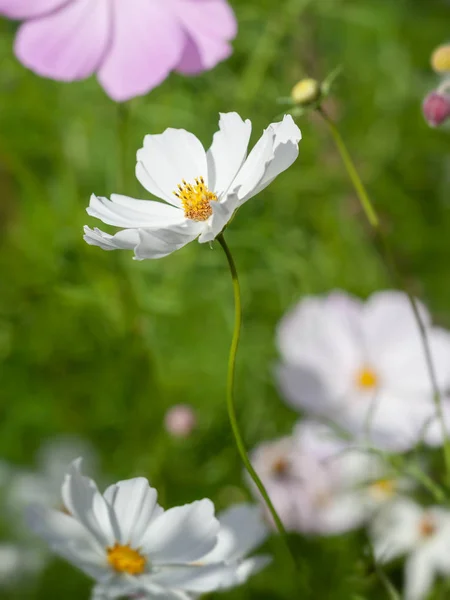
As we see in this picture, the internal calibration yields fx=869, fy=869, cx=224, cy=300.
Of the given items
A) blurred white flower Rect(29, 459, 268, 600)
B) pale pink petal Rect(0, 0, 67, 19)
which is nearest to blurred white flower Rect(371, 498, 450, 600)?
blurred white flower Rect(29, 459, 268, 600)

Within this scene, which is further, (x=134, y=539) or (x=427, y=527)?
(x=427, y=527)

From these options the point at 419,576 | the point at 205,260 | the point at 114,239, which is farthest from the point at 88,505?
the point at 205,260

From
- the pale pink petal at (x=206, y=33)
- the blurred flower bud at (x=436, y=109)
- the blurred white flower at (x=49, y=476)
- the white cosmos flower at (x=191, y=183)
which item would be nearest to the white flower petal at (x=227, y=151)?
the white cosmos flower at (x=191, y=183)

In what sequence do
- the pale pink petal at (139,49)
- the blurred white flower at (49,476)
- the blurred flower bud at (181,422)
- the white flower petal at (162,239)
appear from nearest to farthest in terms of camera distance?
1. the white flower petal at (162,239)
2. the pale pink petal at (139,49)
3. the blurred flower bud at (181,422)
4. the blurred white flower at (49,476)

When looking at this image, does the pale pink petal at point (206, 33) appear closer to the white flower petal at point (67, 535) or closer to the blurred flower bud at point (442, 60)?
the blurred flower bud at point (442, 60)

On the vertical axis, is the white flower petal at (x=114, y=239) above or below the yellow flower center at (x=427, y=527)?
above

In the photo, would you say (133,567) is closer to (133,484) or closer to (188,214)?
(133,484)

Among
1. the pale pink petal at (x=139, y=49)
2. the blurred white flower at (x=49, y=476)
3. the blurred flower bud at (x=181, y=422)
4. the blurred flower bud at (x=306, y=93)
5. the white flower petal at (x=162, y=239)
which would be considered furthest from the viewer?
the blurred white flower at (x=49, y=476)

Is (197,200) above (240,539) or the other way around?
above

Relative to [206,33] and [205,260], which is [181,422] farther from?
[206,33]
